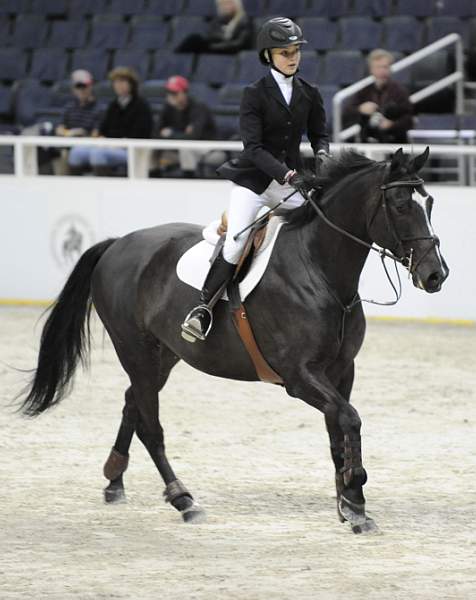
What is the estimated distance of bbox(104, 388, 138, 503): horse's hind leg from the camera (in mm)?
7375

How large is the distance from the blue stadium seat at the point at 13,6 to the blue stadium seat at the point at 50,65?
1.17 m

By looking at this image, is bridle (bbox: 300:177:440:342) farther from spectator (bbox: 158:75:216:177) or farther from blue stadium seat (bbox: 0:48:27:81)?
blue stadium seat (bbox: 0:48:27:81)

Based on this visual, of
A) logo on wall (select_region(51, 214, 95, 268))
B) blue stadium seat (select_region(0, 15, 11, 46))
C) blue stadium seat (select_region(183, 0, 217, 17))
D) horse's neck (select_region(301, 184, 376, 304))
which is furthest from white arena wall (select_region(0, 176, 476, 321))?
horse's neck (select_region(301, 184, 376, 304))

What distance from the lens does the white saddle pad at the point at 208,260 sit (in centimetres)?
698

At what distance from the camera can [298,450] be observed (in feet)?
28.2

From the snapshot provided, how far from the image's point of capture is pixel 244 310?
6988mm

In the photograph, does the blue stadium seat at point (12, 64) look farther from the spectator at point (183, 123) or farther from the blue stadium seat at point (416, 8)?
the blue stadium seat at point (416, 8)

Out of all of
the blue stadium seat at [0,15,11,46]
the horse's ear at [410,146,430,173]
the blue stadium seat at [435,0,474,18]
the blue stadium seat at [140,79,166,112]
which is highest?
the horse's ear at [410,146,430,173]

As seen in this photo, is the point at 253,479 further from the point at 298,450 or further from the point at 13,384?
the point at 13,384

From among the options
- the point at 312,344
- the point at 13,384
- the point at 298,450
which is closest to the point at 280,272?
the point at 312,344

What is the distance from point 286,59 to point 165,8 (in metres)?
11.7

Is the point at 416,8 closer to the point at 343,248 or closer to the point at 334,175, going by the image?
the point at 334,175

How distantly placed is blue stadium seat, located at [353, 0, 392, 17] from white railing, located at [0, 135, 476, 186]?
3.42 meters

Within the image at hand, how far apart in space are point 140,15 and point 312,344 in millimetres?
12441
